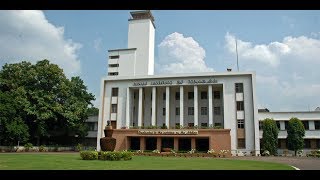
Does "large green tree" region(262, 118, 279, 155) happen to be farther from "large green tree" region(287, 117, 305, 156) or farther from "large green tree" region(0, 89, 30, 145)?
"large green tree" region(0, 89, 30, 145)

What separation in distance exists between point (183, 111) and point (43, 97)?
1953 cm

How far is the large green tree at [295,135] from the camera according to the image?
39.4 m

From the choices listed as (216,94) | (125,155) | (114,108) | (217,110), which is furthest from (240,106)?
(125,155)

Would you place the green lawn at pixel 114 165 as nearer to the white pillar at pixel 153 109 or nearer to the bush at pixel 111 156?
the bush at pixel 111 156

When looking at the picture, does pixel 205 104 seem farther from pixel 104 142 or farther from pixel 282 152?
pixel 104 142

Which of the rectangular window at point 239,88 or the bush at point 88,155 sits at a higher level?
the rectangular window at point 239,88

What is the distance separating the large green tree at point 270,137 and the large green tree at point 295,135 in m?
1.94

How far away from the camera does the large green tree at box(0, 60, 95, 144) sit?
43781 mm

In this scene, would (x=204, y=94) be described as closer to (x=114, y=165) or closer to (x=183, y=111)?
(x=183, y=111)

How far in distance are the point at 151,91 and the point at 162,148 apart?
9256mm

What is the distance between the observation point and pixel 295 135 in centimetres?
3950

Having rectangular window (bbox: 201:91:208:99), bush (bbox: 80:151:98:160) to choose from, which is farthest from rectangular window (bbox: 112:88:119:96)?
bush (bbox: 80:151:98:160)

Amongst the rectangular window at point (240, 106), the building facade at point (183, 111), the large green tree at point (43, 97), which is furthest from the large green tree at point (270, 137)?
the large green tree at point (43, 97)
